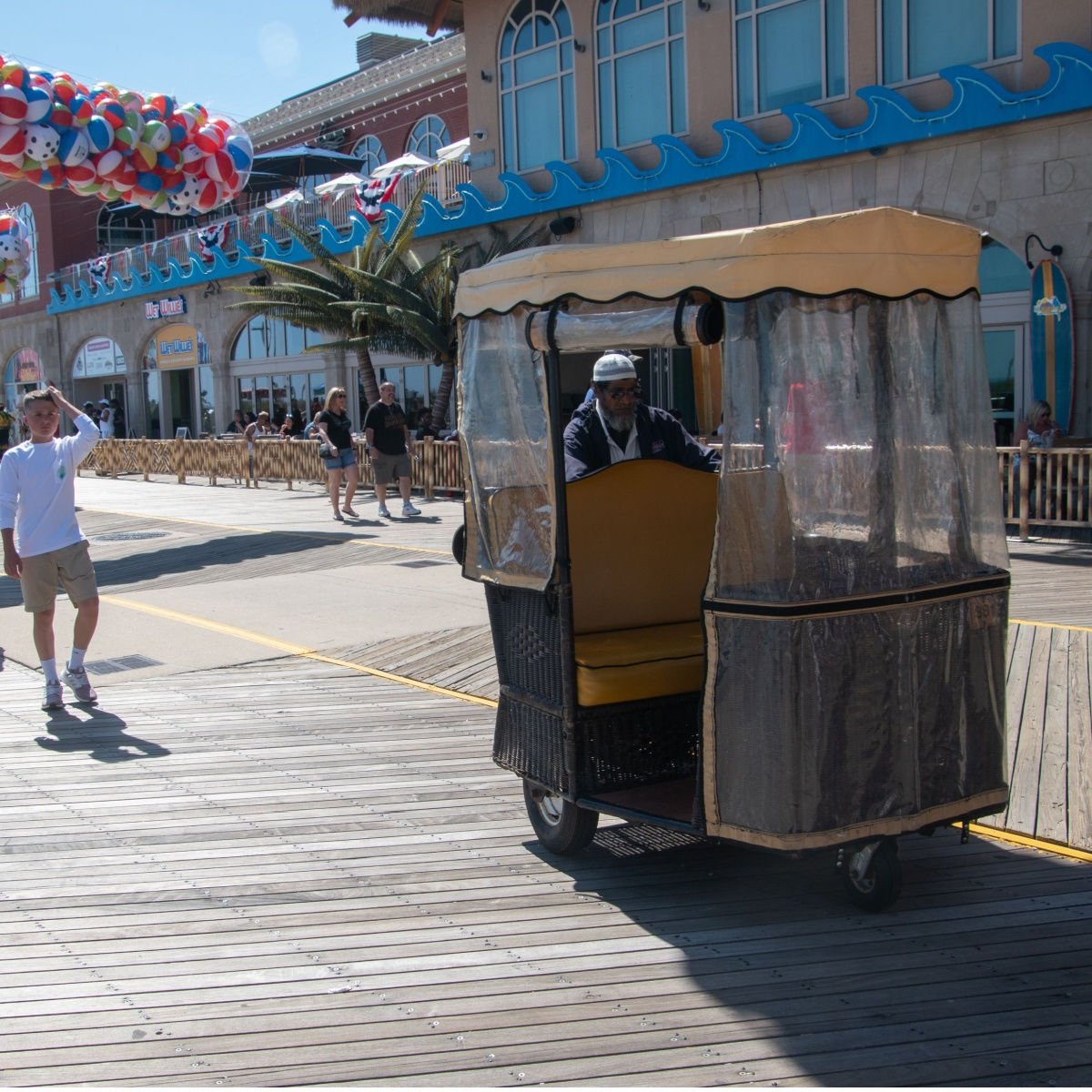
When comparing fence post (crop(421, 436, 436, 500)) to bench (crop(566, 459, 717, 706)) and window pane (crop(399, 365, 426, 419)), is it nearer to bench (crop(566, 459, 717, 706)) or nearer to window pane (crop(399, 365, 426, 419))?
window pane (crop(399, 365, 426, 419))

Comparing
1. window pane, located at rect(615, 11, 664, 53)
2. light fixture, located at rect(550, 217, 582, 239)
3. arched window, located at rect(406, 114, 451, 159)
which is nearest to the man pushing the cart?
window pane, located at rect(615, 11, 664, 53)

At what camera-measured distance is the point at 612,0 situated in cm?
A: 2169

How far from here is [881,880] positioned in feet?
13.9

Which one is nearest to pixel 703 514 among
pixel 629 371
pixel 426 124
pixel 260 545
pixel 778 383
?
pixel 629 371

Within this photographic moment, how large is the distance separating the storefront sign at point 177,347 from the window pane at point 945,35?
25863mm

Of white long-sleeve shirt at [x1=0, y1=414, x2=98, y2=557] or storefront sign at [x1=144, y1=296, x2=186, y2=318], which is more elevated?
storefront sign at [x1=144, y1=296, x2=186, y2=318]

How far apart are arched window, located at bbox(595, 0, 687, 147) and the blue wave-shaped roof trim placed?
0.62 metres

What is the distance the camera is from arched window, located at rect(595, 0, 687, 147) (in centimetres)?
2073

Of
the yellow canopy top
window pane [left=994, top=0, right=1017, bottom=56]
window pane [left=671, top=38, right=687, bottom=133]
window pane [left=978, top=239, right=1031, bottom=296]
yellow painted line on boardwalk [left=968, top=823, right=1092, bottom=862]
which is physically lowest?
yellow painted line on boardwalk [left=968, top=823, right=1092, bottom=862]

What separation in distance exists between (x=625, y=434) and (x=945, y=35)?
46.3 feet

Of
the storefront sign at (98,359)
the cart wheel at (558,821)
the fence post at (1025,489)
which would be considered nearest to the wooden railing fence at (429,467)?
the fence post at (1025,489)

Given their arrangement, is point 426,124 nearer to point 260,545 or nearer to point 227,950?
point 260,545

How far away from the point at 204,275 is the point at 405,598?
88.9 ft

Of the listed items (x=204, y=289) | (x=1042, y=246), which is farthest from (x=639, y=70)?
(x=204, y=289)
